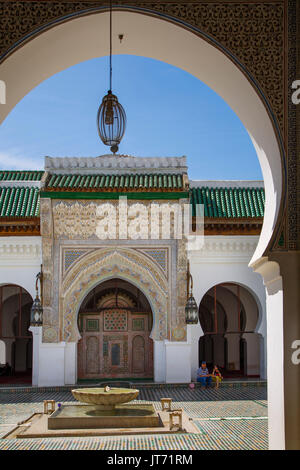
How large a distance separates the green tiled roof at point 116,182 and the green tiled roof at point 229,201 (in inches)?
23.5

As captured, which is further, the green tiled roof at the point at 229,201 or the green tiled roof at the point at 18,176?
the green tiled roof at the point at 18,176

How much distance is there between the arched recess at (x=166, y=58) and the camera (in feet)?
11.4

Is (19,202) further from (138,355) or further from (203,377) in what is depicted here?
(203,377)

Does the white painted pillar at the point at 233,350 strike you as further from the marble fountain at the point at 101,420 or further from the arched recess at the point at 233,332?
the marble fountain at the point at 101,420

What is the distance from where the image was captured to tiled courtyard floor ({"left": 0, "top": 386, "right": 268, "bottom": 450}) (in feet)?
18.2

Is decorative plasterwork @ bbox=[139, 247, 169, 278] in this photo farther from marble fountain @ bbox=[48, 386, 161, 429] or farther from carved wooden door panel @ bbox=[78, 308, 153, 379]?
marble fountain @ bbox=[48, 386, 161, 429]

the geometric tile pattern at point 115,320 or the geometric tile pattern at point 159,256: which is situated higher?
the geometric tile pattern at point 159,256

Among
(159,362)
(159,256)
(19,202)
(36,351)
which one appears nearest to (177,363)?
(159,362)

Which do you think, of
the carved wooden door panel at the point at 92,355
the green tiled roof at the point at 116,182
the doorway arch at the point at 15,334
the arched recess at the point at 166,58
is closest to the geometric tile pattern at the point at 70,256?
the green tiled roof at the point at 116,182

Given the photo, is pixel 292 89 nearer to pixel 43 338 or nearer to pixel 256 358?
pixel 43 338

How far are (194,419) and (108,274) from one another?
3.64 meters

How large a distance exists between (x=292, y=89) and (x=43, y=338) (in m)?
7.19

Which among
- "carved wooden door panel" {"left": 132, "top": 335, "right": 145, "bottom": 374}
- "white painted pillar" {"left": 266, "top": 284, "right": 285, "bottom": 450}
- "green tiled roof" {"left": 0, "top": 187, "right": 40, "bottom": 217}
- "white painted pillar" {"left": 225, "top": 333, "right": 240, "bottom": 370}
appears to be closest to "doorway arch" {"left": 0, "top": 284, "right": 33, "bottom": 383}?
"green tiled roof" {"left": 0, "top": 187, "right": 40, "bottom": 217}
